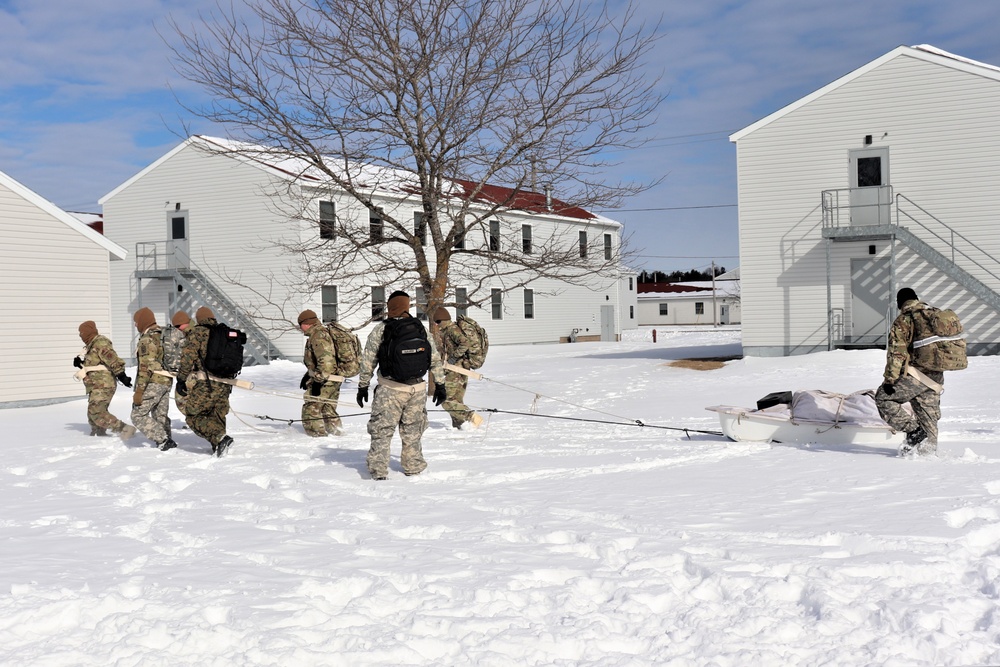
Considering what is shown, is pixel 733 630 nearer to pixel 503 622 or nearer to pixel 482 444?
pixel 503 622

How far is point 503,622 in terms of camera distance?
468 cm

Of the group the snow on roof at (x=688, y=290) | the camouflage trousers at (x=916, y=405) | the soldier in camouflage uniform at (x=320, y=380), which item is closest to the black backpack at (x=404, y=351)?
the soldier in camouflage uniform at (x=320, y=380)

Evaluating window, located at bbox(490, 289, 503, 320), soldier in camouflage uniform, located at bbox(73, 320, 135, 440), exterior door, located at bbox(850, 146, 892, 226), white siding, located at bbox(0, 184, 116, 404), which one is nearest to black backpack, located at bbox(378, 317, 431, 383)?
soldier in camouflage uniform, located at bbox(73, 320, 135, 440)

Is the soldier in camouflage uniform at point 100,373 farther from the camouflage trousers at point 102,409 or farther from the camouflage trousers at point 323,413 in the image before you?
the camouflage trousers at point 323,413

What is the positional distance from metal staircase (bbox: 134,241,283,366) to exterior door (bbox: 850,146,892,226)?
17.7 m

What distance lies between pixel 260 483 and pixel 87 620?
4254 millimetres

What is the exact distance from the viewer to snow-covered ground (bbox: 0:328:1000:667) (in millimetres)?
4391

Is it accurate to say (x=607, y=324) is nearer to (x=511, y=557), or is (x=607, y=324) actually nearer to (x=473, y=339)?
(x=473, y=339)

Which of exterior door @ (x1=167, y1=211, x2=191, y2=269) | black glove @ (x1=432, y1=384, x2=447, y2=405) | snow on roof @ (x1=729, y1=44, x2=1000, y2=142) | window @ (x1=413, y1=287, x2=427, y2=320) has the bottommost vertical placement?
black glove @ (x1=432, y1=384, x2=447, y2=405)

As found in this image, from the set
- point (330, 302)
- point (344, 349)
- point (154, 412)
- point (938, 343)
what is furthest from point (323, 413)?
point (330, 302)

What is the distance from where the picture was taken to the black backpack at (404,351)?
8.92 m

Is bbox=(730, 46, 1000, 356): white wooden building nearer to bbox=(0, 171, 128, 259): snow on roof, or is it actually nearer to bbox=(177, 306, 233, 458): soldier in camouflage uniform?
bbox=(0, 171, 128, 259): snow on roof

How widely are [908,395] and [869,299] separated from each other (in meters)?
15.8

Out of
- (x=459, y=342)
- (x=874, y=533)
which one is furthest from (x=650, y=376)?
(x=874, y=533)
